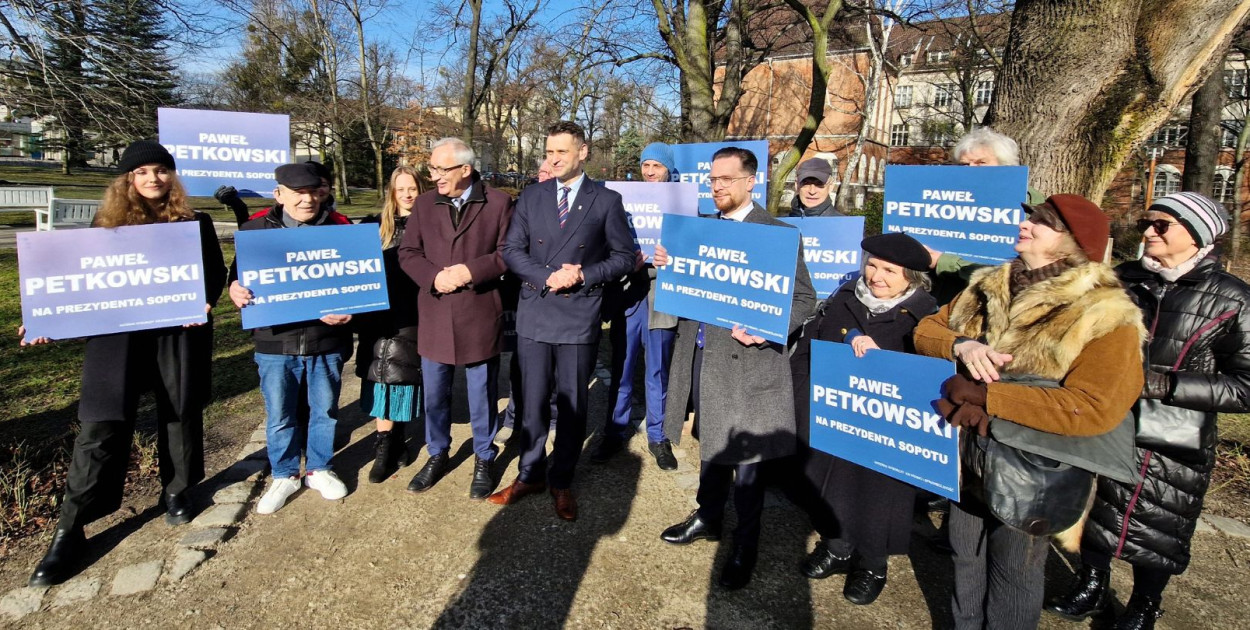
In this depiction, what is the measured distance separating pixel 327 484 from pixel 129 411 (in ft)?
3.65

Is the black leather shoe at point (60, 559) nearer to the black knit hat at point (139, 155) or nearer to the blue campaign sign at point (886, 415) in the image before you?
the black knit hat at point (139, 155)

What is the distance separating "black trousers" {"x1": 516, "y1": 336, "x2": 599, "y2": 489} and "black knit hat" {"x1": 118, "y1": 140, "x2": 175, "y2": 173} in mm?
2113

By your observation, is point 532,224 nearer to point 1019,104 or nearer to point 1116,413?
point 1116,413

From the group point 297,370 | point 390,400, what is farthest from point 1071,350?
point 297,370

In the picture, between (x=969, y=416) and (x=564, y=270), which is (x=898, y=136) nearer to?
(x=564, y=270)

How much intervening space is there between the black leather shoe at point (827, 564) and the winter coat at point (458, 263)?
217 cm

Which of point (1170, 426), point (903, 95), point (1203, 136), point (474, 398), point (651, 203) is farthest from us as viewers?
point (903, 95)

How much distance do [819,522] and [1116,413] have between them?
61.2 inches

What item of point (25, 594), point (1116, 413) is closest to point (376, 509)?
point (25, 594)

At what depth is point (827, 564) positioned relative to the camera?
11.1 feet

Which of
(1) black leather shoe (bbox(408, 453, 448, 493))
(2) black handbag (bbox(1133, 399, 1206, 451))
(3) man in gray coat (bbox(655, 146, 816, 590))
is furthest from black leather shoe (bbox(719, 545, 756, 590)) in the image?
(1) black leather shoe (bbox(408, 453, 448, 493))

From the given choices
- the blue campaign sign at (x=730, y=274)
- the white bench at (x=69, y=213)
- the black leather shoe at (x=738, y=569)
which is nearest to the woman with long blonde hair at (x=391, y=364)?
the blue campaign sign at (x=730, y=274)

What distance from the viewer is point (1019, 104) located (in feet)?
15.0

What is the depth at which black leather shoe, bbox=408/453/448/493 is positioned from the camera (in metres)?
4.17
